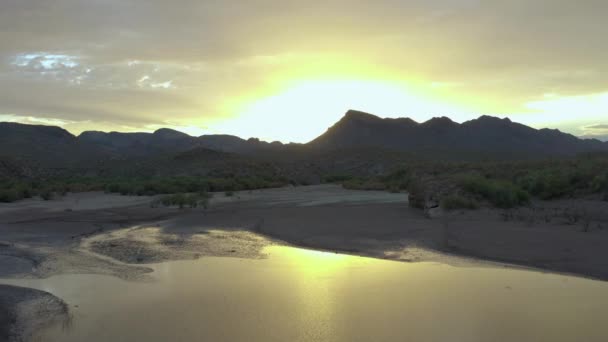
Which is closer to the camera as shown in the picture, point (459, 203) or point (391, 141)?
point (459, 203)

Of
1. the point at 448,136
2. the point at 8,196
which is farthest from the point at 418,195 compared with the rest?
the point at 448,136

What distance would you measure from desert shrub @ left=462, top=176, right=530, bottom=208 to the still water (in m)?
7.25

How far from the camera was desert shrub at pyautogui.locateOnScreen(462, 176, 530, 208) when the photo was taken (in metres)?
15.2

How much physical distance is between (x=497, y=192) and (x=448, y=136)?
8793cm

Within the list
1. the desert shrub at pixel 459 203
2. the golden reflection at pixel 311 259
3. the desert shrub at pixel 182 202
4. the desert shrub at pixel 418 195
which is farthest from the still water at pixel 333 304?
the desert shrub at pixel 182 202

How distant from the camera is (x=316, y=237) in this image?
12570 mm

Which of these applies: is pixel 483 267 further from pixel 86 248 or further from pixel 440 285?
pixel 86 248

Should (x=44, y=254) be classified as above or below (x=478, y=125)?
below

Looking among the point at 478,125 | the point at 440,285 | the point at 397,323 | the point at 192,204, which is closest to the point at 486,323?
the point at 397,323

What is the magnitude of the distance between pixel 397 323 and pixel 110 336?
329 cm

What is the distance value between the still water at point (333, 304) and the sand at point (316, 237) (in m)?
0.81

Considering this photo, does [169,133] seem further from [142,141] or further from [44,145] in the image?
[44,145]

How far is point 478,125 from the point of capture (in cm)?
10525

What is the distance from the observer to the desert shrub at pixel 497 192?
15219 millimetres
